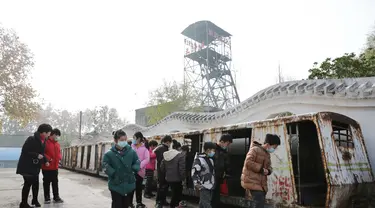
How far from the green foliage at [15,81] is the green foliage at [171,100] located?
1269 cm

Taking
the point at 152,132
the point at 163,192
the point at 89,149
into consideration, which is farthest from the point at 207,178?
the point at 152,132

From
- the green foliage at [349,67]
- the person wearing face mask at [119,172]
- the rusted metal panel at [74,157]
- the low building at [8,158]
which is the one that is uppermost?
the green foliage at [349,67]

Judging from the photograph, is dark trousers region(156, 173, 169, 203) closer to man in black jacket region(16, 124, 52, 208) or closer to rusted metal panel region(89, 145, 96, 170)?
man in black jacket region(16, 124, 52, 208)

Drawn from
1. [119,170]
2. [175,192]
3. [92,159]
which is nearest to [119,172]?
[119,170]

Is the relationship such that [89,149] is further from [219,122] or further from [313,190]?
[313,190]

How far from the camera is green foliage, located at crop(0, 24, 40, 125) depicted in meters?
25.1

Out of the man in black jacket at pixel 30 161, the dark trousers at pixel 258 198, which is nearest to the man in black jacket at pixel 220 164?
the dark trousers at pixel 258 198

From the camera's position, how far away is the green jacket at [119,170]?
4.38m

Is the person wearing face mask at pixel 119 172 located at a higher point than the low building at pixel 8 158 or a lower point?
higher

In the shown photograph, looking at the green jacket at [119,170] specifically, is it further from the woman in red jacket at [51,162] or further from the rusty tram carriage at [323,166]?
the woman in red jacket at [51,162]

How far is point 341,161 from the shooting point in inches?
211

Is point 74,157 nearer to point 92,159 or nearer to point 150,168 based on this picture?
point 92,159

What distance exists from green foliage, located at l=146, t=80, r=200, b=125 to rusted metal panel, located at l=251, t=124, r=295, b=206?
89.4 feet

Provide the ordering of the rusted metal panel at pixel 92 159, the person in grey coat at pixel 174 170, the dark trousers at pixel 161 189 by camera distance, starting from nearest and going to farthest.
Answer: the person in grey coat at pixel 174 170
the dark trousers at pixel 161 189
the rusted metal panel at pixel 92 159
